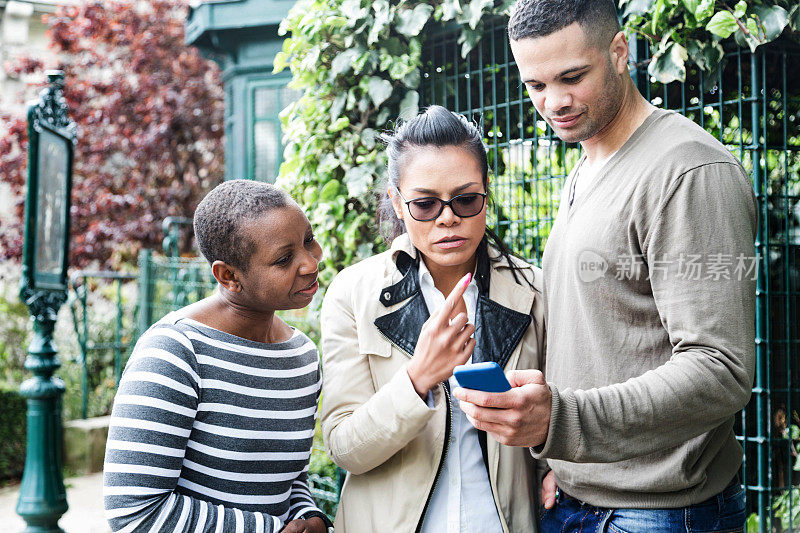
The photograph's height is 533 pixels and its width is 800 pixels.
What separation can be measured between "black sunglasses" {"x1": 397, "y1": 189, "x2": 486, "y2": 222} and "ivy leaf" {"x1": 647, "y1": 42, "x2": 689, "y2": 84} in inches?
57.2

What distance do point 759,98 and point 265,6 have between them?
5.59 meters

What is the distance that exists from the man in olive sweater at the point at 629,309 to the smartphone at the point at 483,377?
0.08 feet

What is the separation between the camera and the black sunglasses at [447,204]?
218 cm

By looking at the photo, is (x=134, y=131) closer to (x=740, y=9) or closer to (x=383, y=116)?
(x=383, y=116)

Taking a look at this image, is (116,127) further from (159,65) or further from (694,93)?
(694,93)

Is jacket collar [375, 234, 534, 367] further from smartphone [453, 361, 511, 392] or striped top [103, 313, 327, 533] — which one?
smartphone [453, 361, 511, 392]

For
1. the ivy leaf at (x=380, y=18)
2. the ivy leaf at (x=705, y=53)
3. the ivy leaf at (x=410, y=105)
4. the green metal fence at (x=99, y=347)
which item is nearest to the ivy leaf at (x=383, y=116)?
the ivy leaf at (x=410, y=105)

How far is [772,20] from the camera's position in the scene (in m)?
2.97

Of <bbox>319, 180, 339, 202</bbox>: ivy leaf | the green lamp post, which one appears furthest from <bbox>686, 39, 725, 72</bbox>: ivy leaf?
the green lamp post

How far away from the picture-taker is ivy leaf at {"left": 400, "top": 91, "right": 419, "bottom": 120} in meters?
4.01

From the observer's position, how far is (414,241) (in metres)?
2.25

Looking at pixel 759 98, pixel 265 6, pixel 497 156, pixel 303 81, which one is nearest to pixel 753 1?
pixel 759 98

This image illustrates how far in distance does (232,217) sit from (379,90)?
215cm

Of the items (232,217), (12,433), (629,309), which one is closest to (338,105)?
(232,217)
